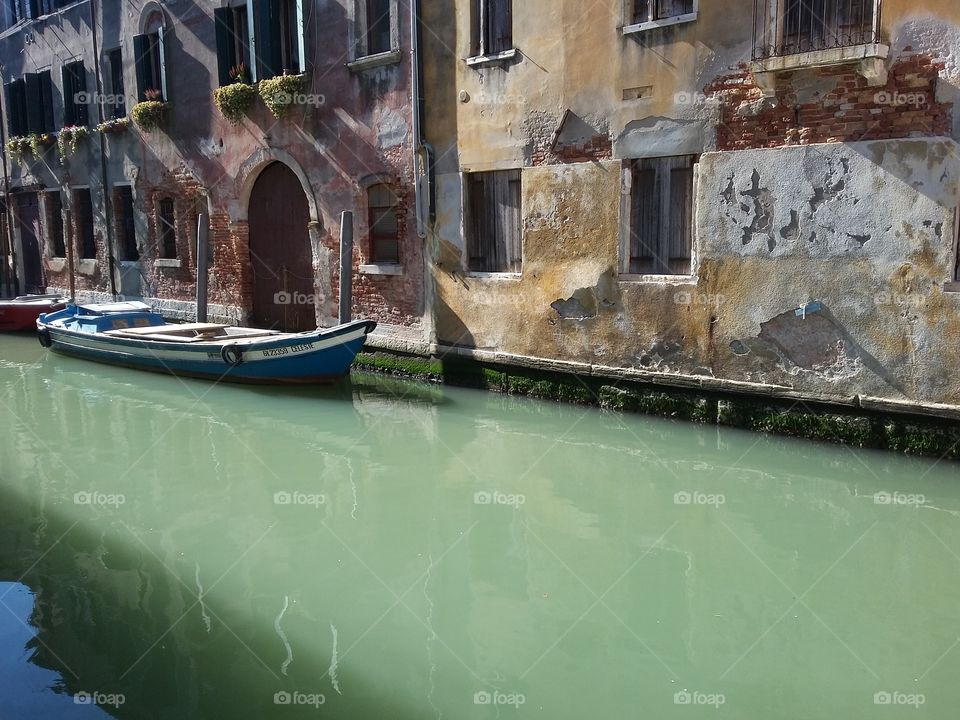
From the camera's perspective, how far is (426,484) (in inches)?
254

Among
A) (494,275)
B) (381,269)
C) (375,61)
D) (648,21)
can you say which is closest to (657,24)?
(648,21)

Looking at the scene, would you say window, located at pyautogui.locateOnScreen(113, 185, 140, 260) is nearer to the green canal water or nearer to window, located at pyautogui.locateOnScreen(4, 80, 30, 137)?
window, located at pyautogui.locateOnScreen(4, 80, 30, 137)

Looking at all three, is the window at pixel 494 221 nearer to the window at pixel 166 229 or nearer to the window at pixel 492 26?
the window at pixel 492 26

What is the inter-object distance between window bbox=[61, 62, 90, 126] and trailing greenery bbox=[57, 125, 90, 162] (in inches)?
7.3

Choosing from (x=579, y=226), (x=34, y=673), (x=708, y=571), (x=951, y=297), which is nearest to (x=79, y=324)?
(x=579, y=226)

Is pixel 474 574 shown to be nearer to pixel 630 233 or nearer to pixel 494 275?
pixel 630 233

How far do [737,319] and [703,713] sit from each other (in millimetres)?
4496

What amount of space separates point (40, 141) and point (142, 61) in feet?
14.1

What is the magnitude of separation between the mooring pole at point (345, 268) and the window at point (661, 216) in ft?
11.3

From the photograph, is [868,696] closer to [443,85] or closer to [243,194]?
[443,85]

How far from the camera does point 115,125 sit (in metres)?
14.8

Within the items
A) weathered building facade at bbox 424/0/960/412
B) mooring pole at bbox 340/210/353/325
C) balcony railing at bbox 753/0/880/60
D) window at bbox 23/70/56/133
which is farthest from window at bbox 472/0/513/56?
window at bbox 23/70/56/133

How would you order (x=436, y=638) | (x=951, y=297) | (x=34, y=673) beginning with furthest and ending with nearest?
1. (x=951, y=297)
2. (x=436, y=638)
3. (x=34, y=673)

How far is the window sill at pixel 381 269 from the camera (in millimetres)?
10234
